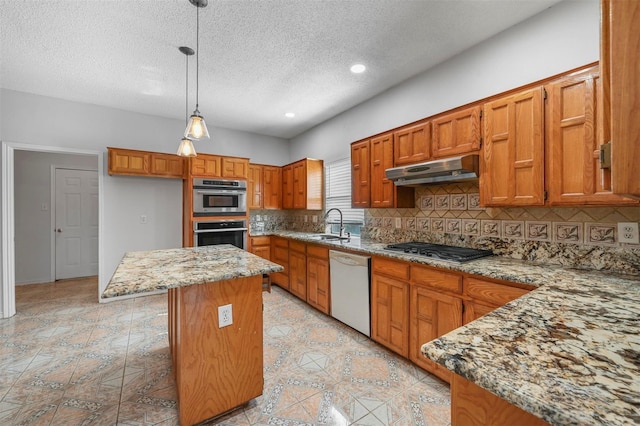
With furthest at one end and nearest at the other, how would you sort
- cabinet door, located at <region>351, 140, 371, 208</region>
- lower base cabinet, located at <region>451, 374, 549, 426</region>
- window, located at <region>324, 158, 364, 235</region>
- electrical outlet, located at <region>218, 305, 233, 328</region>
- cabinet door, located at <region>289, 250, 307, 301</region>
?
1. window, located at <region>324, 158, 364, 235</region>
2. cabinet door, located at <region>289, 250, 307, 301</region>
3. cabinet door, located at <region>351, 140, 371, 208</region>
4. electrical outlet, located at <region>218, 305, 233, 328</region>
5. lower base cabinet, located at <region>451, 374, 549, 426</region>

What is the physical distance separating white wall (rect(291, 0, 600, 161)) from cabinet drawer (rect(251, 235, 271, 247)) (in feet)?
7.43

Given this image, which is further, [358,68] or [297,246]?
[297,246]

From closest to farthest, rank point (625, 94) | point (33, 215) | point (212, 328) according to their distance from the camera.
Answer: point (625, 94) < point (212, 328) < point (33, 215)

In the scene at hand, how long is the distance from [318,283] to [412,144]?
1.95 meters

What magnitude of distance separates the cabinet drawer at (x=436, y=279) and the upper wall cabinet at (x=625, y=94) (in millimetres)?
1553

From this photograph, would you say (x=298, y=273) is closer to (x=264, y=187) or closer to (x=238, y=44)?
(x=264, y=187)

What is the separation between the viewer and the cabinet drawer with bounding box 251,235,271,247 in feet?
14.6

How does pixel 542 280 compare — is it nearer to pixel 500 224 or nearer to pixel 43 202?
pixel 500 224

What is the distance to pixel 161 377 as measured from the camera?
6.95 feet

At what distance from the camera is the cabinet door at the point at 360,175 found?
10.3 feet

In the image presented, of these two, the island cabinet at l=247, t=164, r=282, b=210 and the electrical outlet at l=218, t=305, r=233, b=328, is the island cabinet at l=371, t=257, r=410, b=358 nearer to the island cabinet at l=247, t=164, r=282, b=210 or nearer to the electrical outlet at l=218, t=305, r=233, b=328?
the electrical outlet at l=218, t=305, r=233, b=328

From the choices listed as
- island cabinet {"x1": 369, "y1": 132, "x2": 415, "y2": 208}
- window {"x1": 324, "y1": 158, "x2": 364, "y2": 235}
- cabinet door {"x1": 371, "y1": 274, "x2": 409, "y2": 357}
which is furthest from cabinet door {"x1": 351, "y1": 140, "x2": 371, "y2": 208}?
cabinet door {"x1": 371, "y1": 274, "x2": 409, "y2": 357}

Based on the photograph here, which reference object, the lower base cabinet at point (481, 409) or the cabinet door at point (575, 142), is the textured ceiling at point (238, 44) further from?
the lower base cabinet at point (481, 409)

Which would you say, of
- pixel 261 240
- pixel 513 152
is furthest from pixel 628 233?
pixel 261 240
